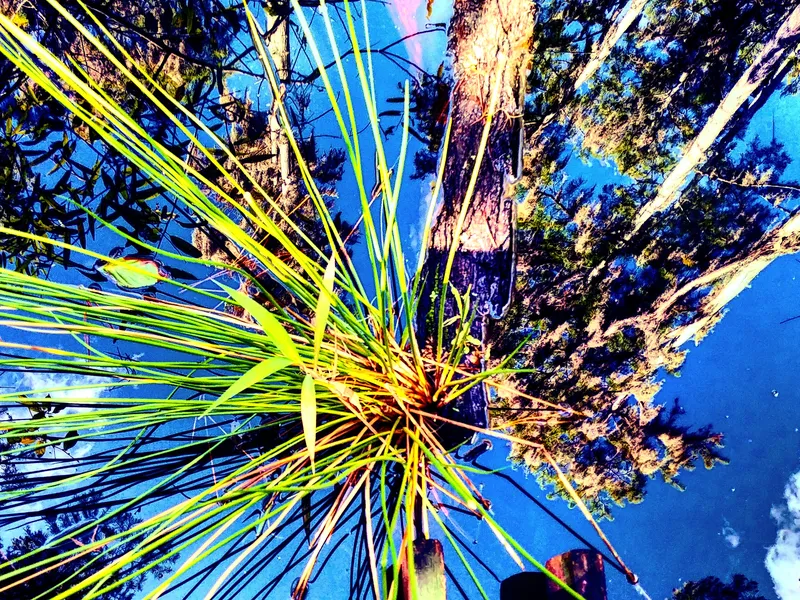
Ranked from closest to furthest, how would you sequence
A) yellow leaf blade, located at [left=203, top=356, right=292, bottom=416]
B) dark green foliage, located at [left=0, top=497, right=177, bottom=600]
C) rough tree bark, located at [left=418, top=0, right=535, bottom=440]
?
yellow leaf blade, located at [left=203, top=356, right=292, bottom=416]
rough tree bark, located at [left=418, top=0, right=535, bottom=440]
dark green foliage, located at [left=0, top=497, right=177, bottom=600]

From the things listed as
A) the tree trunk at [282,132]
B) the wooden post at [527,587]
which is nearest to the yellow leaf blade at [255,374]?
the wooden post at [527,587]

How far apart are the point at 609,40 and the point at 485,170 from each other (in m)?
0.59

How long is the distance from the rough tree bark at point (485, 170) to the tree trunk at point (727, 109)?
0.51 meters

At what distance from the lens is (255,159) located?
0.91 meters

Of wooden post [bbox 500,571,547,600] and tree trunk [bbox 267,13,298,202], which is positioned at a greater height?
tree trunk [bbox 267,13,298,202]

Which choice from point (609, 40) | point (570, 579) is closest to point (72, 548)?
point (570, 579)

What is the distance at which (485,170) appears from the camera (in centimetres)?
66

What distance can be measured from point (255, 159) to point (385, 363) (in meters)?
0.57

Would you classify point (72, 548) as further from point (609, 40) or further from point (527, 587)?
point (609, 40)

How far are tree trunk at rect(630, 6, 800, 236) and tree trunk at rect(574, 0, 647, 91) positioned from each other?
0.83 feet

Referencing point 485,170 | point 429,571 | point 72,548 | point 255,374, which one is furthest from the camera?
point 72,548

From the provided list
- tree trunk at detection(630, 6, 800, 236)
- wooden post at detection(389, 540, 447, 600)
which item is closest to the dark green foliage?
wooden post at detection(389, 540, 447, 600)

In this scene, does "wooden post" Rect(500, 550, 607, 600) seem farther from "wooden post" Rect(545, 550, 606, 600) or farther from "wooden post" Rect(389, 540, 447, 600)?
"wooden post" Rect(389, 540, 447, 600)

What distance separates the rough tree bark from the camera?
649mm
